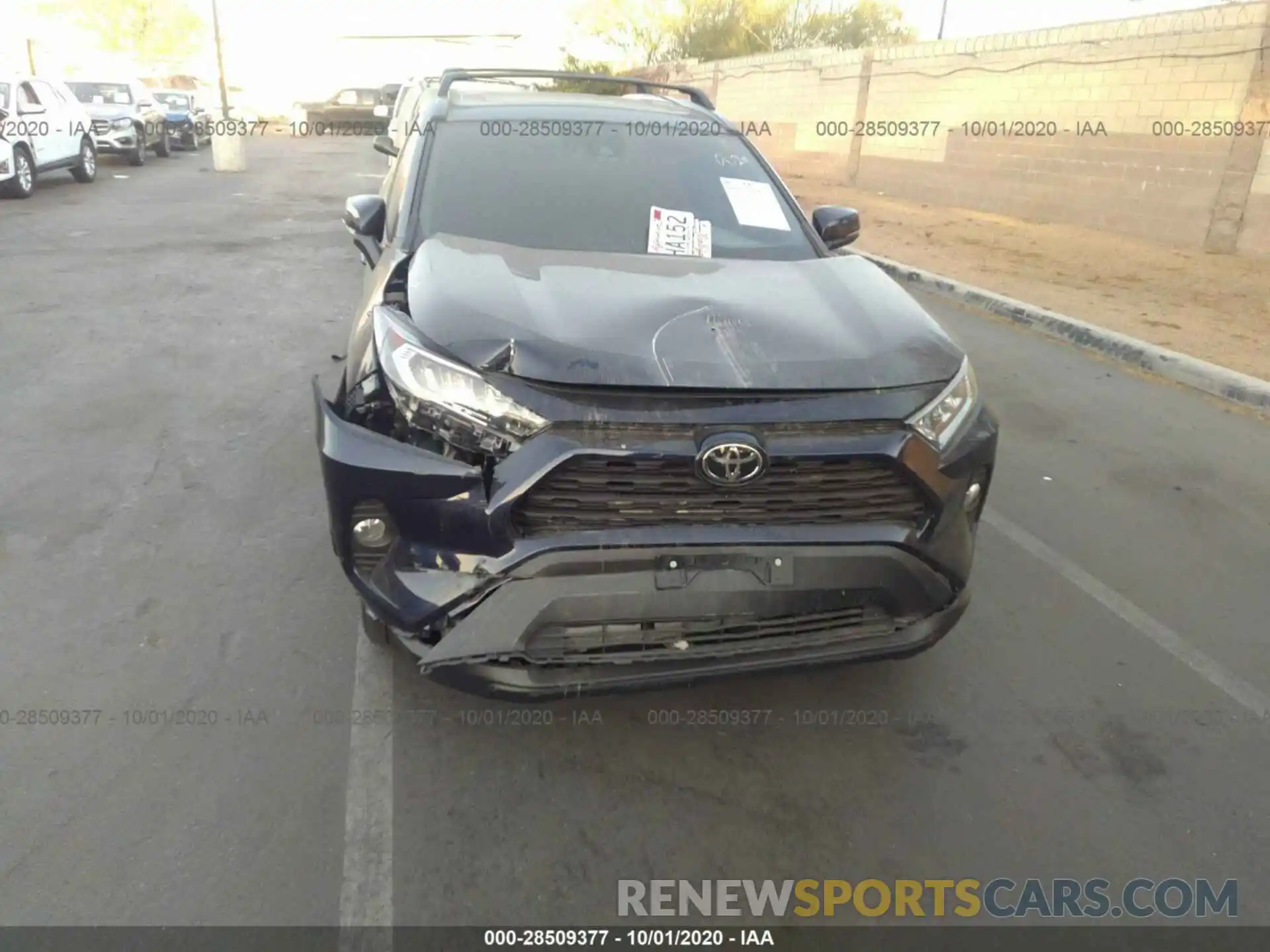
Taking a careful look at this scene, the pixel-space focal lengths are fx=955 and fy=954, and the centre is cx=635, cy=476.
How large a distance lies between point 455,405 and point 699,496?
67 centimetres

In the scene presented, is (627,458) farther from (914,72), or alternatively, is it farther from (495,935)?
(914,72)

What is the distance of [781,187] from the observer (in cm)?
423

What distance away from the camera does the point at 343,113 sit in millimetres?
31312

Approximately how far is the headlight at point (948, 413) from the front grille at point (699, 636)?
507 mm

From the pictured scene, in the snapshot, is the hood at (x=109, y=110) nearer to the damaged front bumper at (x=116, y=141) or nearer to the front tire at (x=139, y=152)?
the damaged front bumper at (x=116, y=141)

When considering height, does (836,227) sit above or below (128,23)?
below

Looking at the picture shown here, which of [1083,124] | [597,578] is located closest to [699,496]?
[597,578]

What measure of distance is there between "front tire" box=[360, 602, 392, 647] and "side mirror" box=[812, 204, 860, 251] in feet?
8.13

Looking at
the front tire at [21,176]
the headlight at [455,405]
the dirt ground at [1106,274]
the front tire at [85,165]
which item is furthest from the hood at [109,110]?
the headlight at [455,405]

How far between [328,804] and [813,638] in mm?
1390

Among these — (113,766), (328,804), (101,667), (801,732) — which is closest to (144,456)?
(101,667)

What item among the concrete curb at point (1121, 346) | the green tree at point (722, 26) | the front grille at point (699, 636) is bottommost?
the concrete curb at point (1121, 346)

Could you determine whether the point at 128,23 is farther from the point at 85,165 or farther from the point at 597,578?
the point at 597,578

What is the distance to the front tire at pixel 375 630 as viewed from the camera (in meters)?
2.89
